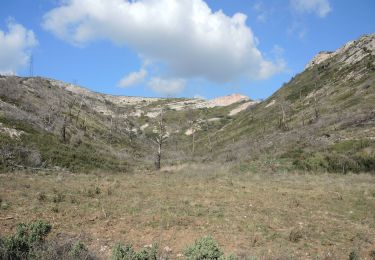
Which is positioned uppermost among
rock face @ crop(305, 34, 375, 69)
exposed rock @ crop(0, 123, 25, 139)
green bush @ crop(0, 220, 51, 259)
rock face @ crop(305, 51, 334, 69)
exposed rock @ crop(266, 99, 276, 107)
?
rock face @ crop(305, 51, 334, 69)

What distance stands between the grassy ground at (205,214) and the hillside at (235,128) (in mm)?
10373

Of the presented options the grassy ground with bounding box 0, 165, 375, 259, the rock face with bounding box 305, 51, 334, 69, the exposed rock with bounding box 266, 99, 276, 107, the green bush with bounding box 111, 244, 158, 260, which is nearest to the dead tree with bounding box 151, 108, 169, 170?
the grassy ground with bounding box 0, 165, 375, 259

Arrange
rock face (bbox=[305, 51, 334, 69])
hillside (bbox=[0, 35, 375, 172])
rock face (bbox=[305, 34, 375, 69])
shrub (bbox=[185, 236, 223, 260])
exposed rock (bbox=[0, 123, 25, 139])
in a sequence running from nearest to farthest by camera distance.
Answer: shrub (bbox=[185, 236, 223, 260])
hillside (bbox=[0, 35, 375, 172])
exposed rock (bbox=[0, 123, 25, 139])
rock face (bbox=[305, 34, 375, 69])
rock face (bbox=[305, 51, 334, 69])

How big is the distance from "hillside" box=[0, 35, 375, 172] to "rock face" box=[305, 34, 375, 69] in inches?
13.5

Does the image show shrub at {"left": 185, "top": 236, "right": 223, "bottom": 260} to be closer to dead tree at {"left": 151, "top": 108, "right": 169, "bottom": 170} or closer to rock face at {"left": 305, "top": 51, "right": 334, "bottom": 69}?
dead tree at {"left": 151, "top": 108, "right": 169, "bottom": 170}

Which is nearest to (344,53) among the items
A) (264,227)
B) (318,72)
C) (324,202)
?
(318,72)

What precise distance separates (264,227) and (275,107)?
90318mm

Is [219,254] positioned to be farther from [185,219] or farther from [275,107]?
[275,107]

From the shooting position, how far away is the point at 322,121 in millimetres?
59750

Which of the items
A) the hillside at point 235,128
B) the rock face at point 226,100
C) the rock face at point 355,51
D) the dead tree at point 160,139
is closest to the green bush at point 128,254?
the hillside at point 235,128

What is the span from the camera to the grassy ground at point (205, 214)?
14320mm

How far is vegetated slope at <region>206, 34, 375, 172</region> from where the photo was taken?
1522 inches

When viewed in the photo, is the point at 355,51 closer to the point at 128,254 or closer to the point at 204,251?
the point at 204,251

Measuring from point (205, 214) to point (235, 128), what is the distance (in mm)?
87167
